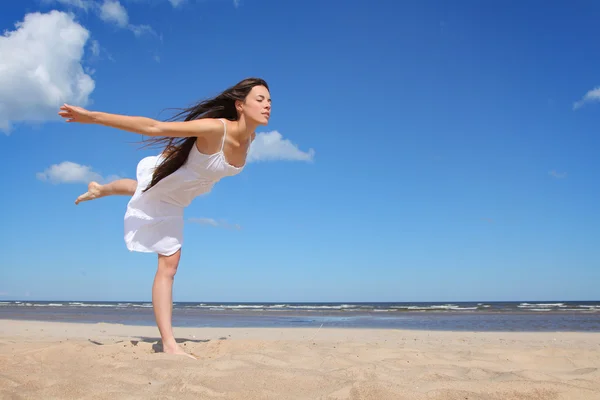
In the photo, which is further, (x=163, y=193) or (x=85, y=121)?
(x=163, y=193)

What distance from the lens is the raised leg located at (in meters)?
4.23

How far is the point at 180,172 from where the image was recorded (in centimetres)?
381

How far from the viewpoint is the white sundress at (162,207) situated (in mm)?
3828

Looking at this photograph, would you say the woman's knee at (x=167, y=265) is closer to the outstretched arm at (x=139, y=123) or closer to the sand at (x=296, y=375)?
the sand at (x=296, y=375)

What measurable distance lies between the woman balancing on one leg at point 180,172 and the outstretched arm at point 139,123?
0.03 ft

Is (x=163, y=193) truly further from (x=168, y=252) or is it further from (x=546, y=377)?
(x=546, y=377)

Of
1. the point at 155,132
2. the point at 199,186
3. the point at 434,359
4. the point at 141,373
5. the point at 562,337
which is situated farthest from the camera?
the point at 562,337

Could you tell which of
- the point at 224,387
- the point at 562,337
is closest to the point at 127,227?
the point at 224,387

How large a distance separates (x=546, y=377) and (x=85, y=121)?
10.8 ft

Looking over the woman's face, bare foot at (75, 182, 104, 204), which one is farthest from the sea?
the woman's face

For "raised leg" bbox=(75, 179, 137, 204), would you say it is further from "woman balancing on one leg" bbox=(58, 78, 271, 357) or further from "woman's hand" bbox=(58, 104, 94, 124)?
"woman's hand" bbox=(58, 104, 94, 124)

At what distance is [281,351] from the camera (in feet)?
12.1

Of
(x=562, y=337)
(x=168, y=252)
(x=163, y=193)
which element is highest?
(x=163, y=193)

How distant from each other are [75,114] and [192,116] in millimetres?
1150
